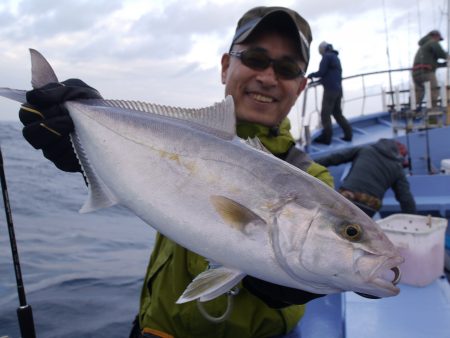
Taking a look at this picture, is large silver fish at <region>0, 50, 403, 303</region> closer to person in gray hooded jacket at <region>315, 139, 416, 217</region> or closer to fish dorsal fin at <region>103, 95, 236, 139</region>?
fish dorsal fin at <region>103, 95, 236, 139</region>

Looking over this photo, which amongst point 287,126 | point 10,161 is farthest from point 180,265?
point 10,161

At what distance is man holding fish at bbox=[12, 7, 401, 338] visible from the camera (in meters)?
1.65

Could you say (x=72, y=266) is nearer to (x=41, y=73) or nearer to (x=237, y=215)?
(x=41, y=73)

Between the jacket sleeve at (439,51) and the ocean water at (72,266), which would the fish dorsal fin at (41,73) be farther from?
the jacket sleeve at (439,51)

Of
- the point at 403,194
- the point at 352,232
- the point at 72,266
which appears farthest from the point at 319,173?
the point at 72,266

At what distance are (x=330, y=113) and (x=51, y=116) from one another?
9632 millimetres

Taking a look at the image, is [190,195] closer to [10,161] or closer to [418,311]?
[418,311]

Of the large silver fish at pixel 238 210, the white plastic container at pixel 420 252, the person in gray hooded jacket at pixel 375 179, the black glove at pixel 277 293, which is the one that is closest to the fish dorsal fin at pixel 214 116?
the large silver fish at pixel 238 210

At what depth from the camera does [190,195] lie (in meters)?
1.77

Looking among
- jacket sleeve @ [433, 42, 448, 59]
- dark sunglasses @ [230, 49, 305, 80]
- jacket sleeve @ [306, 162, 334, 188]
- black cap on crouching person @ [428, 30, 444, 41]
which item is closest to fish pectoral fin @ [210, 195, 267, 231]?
jacket sleeve @ [306, 162, 334, 188]

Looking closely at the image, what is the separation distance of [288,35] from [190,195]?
1.45 metres

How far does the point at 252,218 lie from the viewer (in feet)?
5.47

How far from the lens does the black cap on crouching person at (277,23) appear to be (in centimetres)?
265

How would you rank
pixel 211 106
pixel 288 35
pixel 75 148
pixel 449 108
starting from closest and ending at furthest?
1. pixel 211 106
2. pixel 75 148
3. pixel 288 35
4. pixel 449 108
